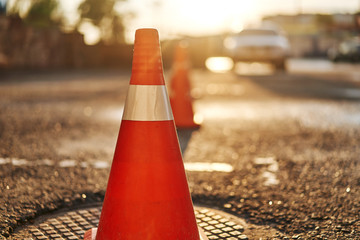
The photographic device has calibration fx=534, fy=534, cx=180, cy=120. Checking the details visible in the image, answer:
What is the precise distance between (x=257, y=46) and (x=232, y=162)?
15.9m

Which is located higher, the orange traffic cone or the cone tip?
the cone tip

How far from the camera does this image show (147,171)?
2529 mm

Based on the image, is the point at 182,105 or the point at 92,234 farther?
the point at 182,105

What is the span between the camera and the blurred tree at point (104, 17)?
135 feet

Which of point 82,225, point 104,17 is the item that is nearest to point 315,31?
point 104,17

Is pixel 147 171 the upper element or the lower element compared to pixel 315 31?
upper

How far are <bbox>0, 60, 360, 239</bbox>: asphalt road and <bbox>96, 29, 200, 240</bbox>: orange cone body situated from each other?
60 cm

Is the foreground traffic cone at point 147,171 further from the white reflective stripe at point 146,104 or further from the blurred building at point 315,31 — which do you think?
the blurred building at point 315,31


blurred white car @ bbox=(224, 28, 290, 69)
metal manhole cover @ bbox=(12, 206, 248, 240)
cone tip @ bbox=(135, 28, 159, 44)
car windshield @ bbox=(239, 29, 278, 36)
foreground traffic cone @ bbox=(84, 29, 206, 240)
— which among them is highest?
cone tip @ bbox=(135, 28, 159, 44)

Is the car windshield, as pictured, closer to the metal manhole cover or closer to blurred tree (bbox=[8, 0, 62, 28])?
the metal manhole cover

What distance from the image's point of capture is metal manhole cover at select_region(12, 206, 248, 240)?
286cm

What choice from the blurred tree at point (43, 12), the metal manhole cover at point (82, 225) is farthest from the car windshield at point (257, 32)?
the blurred tree at point (43, 12)

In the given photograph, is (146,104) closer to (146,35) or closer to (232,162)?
(146,35)

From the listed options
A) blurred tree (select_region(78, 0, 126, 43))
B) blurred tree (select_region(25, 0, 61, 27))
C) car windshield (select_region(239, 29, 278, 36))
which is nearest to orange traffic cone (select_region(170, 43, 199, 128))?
car windshield (select_region(239, 29, 278, 36))
